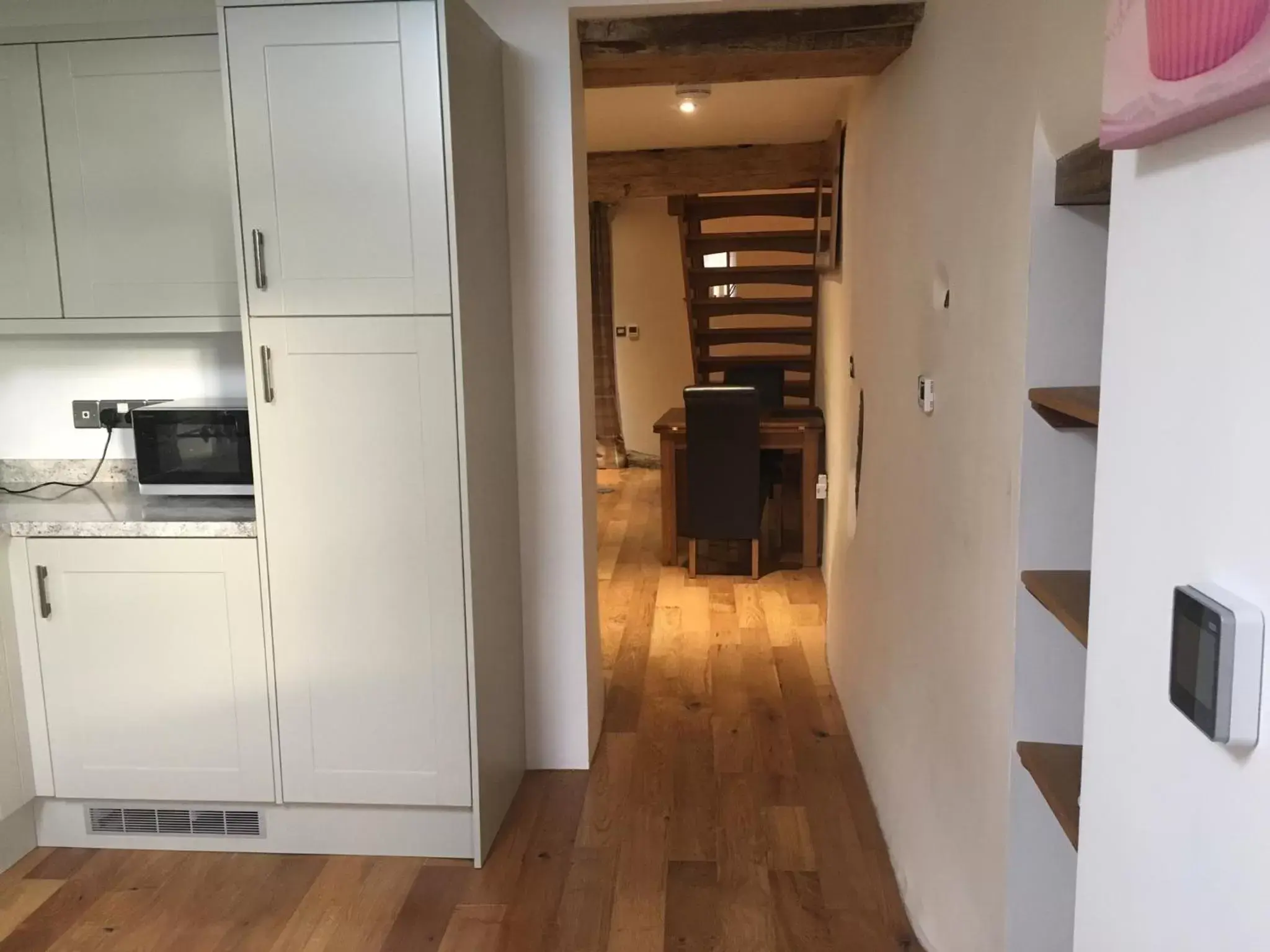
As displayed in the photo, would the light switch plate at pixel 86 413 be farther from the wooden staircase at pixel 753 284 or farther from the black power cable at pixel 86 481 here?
the wooden staircase at pixel 753 284

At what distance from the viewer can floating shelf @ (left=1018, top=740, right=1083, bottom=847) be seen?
53.1 inches

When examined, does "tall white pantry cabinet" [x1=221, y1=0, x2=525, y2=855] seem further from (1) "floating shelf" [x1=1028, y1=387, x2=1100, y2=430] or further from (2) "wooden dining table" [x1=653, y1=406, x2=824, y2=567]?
(2) "wooden dining table" [x1=653, y1=406, x2=824, y2=567]

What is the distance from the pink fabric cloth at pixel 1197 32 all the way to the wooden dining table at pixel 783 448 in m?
4.28

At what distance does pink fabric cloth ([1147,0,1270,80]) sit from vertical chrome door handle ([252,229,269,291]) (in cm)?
207

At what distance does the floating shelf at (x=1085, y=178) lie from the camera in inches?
50.4

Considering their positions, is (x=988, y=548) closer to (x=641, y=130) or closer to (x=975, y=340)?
(x=975, y=340)

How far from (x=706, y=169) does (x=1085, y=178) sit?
4.20 metres

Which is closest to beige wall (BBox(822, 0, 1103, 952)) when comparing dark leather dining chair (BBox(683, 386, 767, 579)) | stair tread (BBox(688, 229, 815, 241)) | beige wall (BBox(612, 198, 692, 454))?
dark leather dining chair (BBox(683, 386, 767, 579))

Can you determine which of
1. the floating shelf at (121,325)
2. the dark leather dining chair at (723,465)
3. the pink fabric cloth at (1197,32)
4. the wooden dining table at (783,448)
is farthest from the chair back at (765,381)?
the pink fabric cloth at (1197,32)

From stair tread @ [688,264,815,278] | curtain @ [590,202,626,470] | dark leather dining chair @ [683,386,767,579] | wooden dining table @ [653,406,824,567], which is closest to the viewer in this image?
dark leather dining chair @ [683,386,767,579]

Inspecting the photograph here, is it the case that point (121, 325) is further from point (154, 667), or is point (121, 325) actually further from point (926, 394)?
point (926, 394)

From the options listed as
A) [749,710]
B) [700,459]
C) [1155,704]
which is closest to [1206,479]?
[1155,704]

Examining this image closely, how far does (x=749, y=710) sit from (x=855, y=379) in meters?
1.30

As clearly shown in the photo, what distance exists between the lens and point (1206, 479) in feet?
2.65
